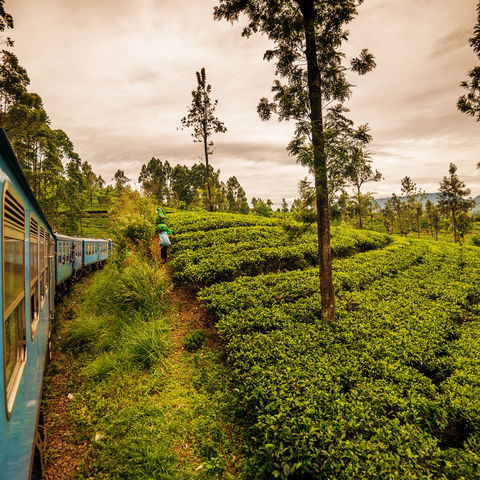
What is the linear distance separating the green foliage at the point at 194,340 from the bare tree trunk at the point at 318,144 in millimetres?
3112

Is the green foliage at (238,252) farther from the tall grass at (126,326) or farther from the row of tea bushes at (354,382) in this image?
the tall grass at (126,326)

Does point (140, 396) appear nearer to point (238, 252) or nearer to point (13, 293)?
point (13, 293)

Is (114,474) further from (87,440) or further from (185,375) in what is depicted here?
(185,375)

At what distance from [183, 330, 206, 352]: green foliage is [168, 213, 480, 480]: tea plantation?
2.07 ft

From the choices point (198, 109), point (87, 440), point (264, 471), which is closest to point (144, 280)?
point (87, 440)

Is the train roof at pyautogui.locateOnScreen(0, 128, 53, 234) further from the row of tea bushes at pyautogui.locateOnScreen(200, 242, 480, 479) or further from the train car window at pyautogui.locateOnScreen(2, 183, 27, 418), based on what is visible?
the row of tea bushes at pyautogui.locateOnScreen(200, 242, 480, 479)

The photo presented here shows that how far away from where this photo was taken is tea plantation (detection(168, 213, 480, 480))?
3.29 metres

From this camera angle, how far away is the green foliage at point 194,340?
6090 millimetres

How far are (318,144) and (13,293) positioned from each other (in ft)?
19.2

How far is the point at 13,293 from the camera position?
2215 mm

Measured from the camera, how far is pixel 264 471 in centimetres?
343

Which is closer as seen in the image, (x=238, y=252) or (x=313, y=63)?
(x=313, y=63)

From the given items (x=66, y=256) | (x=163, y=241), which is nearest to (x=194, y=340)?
(x=163, y=241)

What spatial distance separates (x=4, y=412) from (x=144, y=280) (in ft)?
20.1
